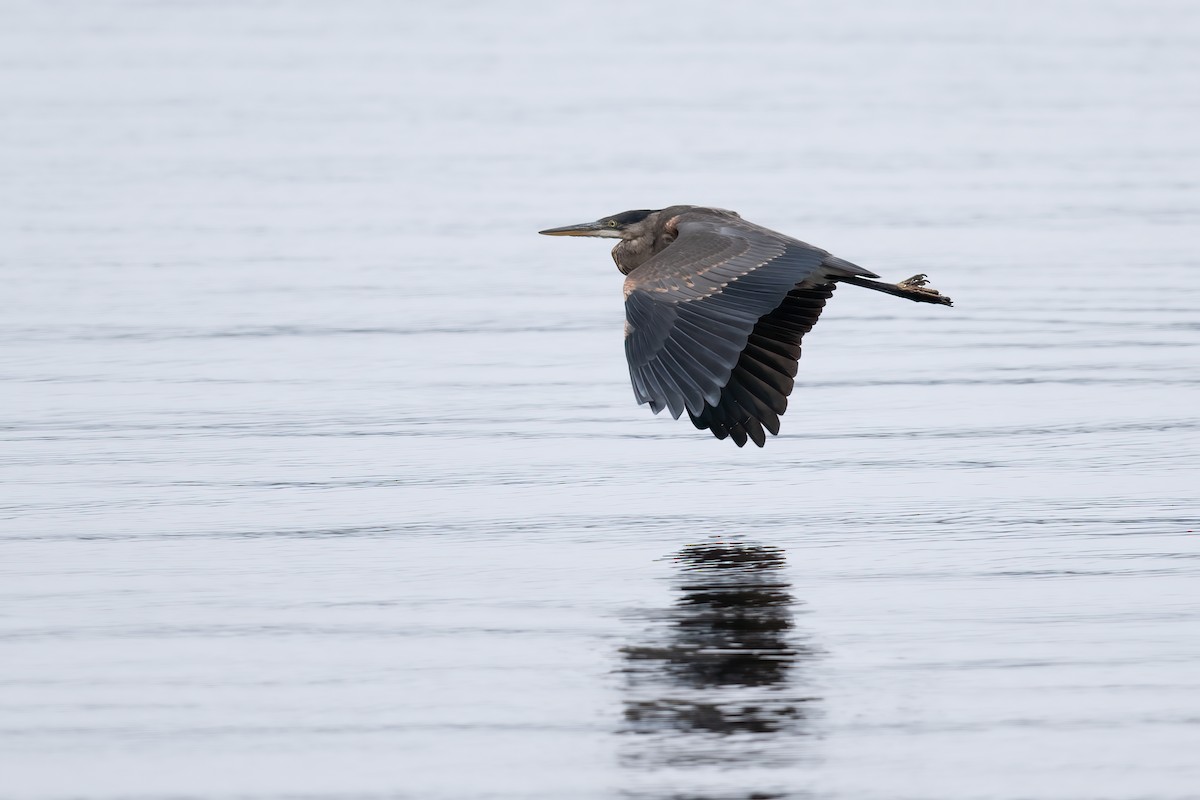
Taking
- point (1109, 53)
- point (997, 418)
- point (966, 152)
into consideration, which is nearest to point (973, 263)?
point (997, 418)

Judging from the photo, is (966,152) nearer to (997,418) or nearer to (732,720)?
(997,418)

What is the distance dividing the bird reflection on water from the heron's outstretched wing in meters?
0.64

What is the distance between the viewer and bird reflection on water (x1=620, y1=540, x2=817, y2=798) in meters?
5.69

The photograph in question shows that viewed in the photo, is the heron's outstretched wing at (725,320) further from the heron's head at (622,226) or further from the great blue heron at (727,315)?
the heron's head at (622,226)

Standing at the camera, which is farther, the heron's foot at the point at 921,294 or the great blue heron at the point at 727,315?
the heron's foot at the point at 921,294

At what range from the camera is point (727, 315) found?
8.18 meters

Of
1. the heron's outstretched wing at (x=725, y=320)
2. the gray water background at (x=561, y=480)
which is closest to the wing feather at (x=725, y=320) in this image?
the heron's outstretched wing at (x=725, y=320)

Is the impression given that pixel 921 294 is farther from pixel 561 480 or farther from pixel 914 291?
pixel 561 480

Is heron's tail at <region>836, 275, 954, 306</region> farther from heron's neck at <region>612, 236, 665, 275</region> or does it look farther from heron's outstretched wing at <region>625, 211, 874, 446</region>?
heron's neck at <region>612, 236, 665, 275</region>

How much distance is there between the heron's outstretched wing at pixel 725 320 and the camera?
7.81m

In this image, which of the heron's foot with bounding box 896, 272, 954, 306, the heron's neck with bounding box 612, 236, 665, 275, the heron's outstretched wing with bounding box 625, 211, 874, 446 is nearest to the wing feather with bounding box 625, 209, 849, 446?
the heron's outstretched wing with bounding box 625, 211, 874, 446

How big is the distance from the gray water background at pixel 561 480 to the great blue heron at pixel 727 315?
0.35 meters

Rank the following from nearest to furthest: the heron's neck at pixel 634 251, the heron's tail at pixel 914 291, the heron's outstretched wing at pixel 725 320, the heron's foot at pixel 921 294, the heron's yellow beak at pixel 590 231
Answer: the heron's outstretched wing at pixel 725 320 → the heron's tail at pixel 914 291 → the heron's foot at pixel 921 294 → the heron's neck at pixel 634 251 → the heron's yellow beak at pixel 590 231

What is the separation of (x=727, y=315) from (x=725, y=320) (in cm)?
4
